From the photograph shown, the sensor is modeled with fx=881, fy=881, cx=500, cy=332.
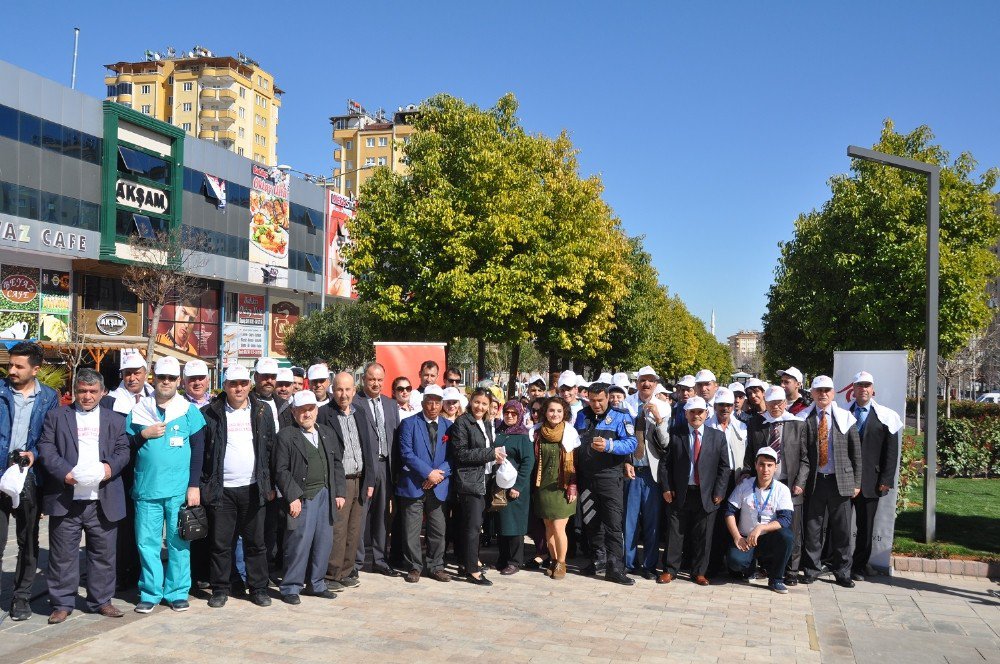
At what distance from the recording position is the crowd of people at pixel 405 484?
6.99m

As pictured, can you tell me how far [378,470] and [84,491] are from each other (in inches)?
111

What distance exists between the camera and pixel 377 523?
902 centimetres

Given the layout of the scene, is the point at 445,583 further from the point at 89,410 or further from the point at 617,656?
the point at 89,410

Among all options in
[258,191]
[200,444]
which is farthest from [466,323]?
[258,191]

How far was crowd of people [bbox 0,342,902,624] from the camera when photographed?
275 inches

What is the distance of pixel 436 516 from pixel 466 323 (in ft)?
49.4

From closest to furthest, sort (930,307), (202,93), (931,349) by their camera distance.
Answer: (930,307), (931,349), (202,93)

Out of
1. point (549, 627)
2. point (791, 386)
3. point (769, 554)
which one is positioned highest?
point (791, 386)

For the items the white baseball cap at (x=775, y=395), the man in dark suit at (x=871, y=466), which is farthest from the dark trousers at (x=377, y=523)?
the man in dark suit at (x=871, y=466)

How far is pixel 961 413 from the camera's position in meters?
24.3

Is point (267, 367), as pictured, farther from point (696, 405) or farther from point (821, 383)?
point (821, 383)

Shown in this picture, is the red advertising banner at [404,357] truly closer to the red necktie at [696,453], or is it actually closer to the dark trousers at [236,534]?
the red necktie at [696,453]

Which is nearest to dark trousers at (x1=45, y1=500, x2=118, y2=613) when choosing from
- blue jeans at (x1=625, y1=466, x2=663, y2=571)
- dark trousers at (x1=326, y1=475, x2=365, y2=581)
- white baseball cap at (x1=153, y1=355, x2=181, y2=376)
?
white baseball cap at (x1=153, y1=355, x2=181, y2=376)

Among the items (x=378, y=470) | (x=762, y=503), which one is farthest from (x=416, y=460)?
(x=762, y=503)
